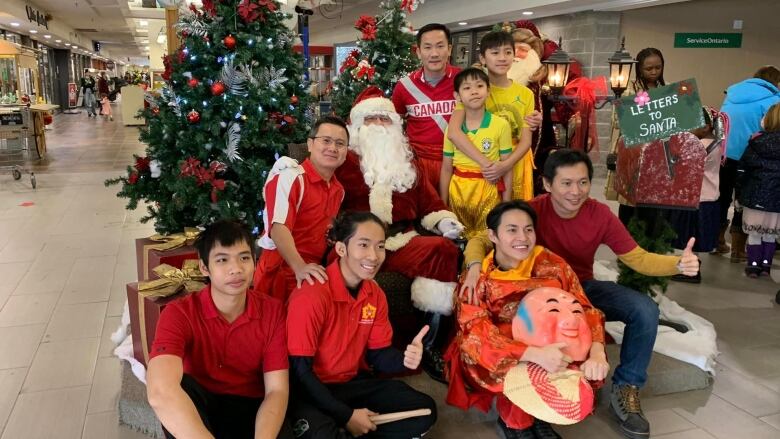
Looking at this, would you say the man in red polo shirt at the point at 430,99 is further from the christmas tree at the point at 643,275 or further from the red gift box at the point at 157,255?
the red gift box at the point at 157,255

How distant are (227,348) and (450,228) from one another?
1.39 metres

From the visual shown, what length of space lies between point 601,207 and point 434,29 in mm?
1445

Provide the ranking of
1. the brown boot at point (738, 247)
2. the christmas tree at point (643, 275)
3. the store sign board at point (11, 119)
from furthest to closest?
the store sign board at point (11, 119)
the brown boot at point (738, 247)
the christmas tree at point (643, 275)

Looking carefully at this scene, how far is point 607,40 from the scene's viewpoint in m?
9.27

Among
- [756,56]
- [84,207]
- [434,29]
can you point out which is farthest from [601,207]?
[756,56]

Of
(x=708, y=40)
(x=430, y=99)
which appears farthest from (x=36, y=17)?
(x=430, y=99)

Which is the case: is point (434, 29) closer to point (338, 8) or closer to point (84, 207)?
point (84, 207)

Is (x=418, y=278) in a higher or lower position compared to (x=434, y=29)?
lower

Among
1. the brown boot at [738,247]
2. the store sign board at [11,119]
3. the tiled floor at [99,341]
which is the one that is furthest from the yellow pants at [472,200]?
the store sign board at [11,119]

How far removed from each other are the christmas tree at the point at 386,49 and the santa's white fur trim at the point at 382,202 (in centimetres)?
284

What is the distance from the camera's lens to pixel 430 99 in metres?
3.64

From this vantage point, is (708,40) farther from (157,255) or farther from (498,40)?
(157,255)

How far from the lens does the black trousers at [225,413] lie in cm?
200

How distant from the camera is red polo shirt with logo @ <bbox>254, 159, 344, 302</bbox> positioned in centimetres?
269
